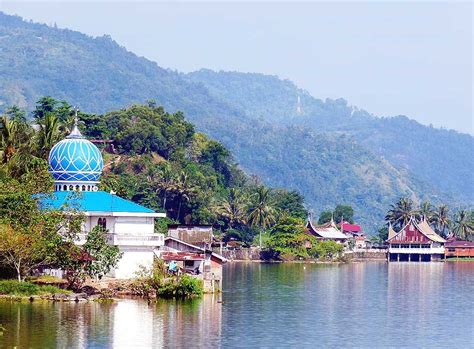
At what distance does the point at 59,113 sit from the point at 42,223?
5834 cm

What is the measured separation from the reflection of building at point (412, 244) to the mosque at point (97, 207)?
74082 mm

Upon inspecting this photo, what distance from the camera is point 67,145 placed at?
62.0 m

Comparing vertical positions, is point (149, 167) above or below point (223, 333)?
above

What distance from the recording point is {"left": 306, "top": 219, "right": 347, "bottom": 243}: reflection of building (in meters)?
128

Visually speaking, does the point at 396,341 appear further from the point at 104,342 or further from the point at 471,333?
the point at 104,342

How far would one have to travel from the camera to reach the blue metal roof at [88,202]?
57.8m

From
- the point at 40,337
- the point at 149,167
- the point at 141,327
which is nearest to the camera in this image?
the point at 40,337

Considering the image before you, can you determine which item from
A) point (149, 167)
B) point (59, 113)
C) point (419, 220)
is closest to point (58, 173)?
point (59, 113)

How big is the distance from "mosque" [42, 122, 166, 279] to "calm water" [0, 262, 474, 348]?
165 inches

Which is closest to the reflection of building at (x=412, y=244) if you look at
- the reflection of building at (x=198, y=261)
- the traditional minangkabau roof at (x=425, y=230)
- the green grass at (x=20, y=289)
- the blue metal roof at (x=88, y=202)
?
the traditional minangkabau roof at (x=425, y=230)

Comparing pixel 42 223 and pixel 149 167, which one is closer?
pixel 42 223

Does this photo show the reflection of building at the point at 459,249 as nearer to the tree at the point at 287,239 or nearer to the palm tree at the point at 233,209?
the tree at the point at 287,239

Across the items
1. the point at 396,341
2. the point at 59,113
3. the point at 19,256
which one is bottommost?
the point at 396,341

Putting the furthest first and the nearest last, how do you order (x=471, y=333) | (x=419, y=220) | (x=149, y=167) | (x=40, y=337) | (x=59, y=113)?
(x=419, y=220) < (x=149, y=167) < (x=59, y=113) < (x=471, y=333) < (x=40, y=337)
